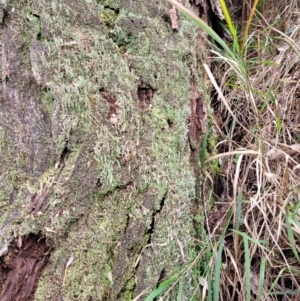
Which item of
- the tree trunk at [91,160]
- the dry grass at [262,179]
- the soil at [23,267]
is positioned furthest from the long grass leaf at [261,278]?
the soil at [23,267]

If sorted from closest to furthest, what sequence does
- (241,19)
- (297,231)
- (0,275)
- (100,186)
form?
1. (0,275)
2. (100,186)
3. (297,231)
4. (241,19)

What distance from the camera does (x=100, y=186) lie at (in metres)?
0.88

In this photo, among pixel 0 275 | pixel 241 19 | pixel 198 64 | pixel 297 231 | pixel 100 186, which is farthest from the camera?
pixel 241 19

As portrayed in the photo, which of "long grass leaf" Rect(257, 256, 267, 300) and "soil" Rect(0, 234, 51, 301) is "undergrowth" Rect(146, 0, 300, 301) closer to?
"long grass leaf" Rect(257, 256, 267, 300)

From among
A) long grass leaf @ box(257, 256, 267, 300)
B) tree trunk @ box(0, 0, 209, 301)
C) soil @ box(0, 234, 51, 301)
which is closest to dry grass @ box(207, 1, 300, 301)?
long grass leaf @ box(257, 256, 267, 300)

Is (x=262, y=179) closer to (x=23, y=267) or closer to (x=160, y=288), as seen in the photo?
(x=160, y=288)

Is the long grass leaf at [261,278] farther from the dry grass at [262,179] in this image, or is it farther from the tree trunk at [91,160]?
the tree trunk at [91,160]

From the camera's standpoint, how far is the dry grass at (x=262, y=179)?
3.29 feet

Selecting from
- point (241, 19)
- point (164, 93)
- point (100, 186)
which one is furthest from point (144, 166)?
point (241, 19)

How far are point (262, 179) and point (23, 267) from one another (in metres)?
0.68

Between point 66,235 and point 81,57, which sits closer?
point 66,235

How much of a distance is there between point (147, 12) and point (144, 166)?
1.56 ft

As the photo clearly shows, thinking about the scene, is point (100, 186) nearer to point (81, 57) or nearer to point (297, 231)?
point (81, 57)

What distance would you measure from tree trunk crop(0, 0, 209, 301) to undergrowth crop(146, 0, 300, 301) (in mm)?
88
